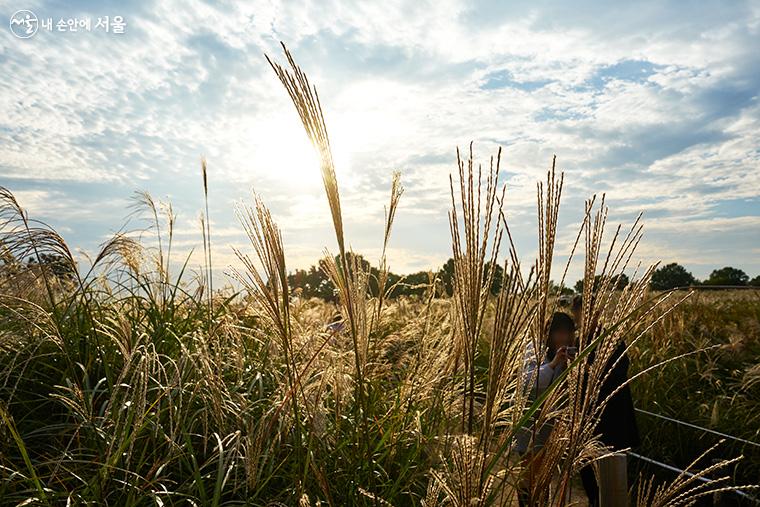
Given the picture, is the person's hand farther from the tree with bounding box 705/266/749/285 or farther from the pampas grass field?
the tree with bounding box 705/266/749/285

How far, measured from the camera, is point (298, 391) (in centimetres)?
240

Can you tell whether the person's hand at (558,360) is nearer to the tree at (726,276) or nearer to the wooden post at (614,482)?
the wooden post at (614,482)

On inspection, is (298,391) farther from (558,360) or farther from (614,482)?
(558,360)

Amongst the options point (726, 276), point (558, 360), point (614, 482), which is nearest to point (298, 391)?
point (614, 482)

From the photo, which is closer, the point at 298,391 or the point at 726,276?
the point at 298,391

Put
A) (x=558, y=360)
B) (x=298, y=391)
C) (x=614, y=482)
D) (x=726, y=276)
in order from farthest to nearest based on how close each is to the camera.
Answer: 1. (x=726, y=276)
2. (x=558, y=360)
3. (x=614, y=482)
4. (x=298, y=391)

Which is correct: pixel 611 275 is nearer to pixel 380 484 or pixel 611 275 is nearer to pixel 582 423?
pixel 582 423

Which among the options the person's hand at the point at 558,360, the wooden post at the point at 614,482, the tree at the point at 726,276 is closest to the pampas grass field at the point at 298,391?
the wooden post at the point at 614,482

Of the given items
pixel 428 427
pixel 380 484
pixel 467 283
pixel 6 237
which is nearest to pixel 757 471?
pixel 428 427

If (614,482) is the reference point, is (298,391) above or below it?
above

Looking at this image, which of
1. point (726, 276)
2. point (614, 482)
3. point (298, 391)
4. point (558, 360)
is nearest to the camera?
point (298, 391)

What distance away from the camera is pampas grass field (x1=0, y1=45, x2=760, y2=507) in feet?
4.91

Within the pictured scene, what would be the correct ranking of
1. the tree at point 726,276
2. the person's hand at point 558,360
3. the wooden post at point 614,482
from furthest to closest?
the tree at point 726,276, the person's hand at point 558,360, the wooden post at point 614,482

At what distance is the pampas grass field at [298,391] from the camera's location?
4.91 ft
